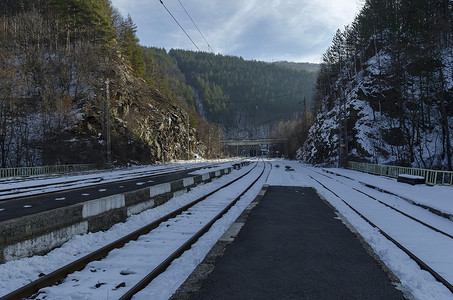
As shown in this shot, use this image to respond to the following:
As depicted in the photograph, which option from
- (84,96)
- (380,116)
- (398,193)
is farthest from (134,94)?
(398,193)

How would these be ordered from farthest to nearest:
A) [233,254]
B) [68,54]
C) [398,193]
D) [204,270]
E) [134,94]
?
[134,94]
[68,54]
[398,193]
[233,254]
[204,270]

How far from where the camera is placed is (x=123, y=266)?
496 centimetres

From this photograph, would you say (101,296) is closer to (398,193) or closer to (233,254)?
(233,254)

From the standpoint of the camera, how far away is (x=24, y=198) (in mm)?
12516

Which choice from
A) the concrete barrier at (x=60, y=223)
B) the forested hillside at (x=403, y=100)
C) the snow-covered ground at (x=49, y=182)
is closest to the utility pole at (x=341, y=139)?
the forested hillside at (x=403, y=100)

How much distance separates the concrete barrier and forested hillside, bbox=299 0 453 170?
32428mm

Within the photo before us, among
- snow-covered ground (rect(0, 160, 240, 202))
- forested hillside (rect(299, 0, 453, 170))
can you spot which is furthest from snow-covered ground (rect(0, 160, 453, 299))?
forested hillside (rect(299, 0, 453, 170))

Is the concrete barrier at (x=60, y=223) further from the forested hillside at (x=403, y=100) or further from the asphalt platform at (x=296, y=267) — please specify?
the forested hillside at (x=403, y=100)

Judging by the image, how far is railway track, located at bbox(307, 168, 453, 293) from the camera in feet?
17.1

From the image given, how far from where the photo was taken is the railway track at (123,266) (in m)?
3.96

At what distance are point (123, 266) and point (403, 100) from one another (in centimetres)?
4645

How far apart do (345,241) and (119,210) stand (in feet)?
19.8

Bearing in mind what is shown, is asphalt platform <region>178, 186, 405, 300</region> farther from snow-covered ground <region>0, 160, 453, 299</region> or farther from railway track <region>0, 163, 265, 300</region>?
railway track <region>0, 163, 265, 300</region>

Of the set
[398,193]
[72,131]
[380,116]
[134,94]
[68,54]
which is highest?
[68,54]
